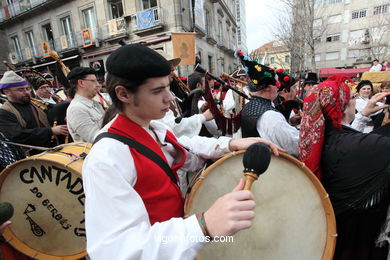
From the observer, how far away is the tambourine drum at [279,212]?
4.05 ft

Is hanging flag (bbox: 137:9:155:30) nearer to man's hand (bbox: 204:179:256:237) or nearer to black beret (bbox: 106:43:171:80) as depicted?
black beret (bbox: 106:43:171:80)

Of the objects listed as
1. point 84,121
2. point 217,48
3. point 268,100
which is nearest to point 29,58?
point 217,48

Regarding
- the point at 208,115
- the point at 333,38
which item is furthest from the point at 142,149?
the point at 333,38

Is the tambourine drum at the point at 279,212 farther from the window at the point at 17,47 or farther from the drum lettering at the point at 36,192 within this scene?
the window at the point at 17,47

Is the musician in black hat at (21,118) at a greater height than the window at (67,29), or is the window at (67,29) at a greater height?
the window at (67,29)

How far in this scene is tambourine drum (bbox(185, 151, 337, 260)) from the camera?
4.05 feet

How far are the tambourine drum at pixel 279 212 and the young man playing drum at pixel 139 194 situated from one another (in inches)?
6.8

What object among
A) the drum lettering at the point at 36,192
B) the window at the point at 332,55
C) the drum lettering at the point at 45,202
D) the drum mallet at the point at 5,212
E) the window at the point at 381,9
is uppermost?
the window at the point at 381,9

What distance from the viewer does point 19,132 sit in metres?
2.85

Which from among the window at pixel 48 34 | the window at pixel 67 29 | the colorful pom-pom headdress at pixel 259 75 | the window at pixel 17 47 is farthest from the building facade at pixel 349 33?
the window at pixel 17 47

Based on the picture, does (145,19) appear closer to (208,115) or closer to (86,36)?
(86,36)

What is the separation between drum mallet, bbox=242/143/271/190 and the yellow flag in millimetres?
5128

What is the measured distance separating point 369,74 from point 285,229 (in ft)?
24.6

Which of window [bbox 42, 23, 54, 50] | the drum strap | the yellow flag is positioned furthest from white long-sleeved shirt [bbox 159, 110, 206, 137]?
window [bbox 42, 23, 54, 50]
